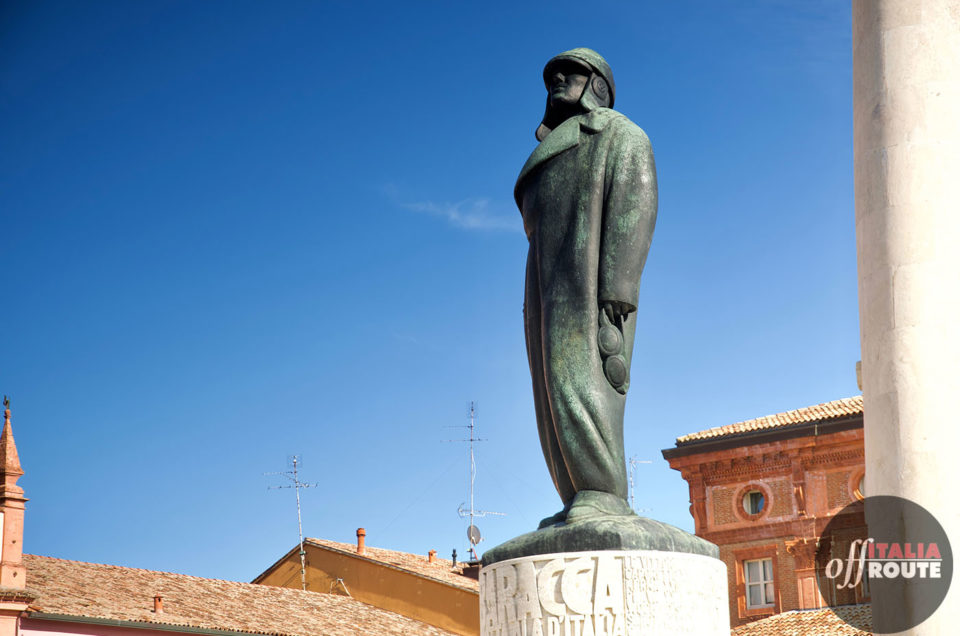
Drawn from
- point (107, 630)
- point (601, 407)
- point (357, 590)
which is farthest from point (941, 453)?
point (357, 590)

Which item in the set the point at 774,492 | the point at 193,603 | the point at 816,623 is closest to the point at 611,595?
the point at 193,603

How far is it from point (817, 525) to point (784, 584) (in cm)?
172

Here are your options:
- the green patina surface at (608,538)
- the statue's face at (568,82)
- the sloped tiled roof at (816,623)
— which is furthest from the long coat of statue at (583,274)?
the sloped tiled roof at (816,623)

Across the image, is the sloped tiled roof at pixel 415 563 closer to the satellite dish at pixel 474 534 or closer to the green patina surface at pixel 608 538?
the satellite dish at pixel 474 534

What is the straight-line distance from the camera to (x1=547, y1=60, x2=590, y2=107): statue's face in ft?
19.9

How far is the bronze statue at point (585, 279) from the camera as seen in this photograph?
18.2 feet

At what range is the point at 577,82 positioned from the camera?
6.09 m

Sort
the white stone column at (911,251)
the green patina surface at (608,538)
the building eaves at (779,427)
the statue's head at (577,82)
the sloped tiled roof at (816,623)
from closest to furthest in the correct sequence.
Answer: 1. the green patina surface at (608,538)
2. the statue's head at (577,82)
3. the white stone column at (911,251)
4. the sloped tiled roof at (816,623)
5. the building eaves at (779,427)

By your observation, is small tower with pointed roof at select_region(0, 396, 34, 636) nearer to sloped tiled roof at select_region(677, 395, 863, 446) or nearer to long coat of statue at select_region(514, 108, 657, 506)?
sloped tiled roof at select_region(677, 395, 863, 446)

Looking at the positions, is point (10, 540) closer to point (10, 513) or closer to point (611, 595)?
point (10, 513)

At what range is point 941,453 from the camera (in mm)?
7609

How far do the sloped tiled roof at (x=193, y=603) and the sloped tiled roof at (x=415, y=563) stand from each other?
146 cm

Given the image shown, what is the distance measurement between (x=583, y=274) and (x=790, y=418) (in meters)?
29.7

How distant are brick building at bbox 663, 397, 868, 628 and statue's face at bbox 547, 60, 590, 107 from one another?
91.8ft
